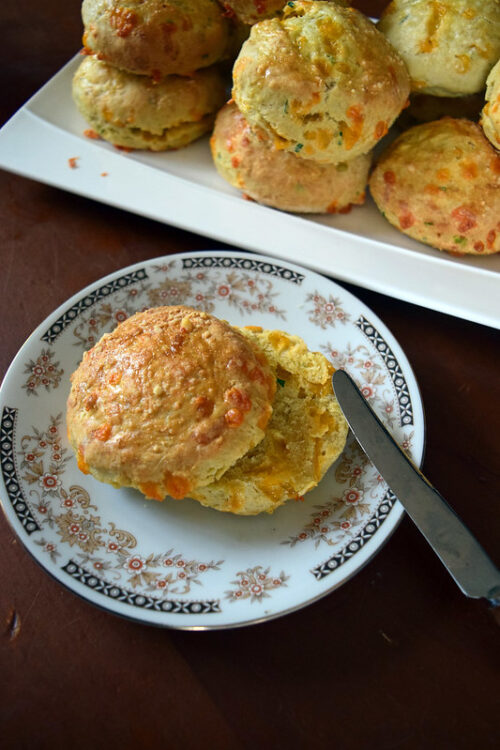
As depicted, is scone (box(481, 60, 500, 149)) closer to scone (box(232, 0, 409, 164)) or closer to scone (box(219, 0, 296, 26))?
scone (box(232, 0, 409, 164))

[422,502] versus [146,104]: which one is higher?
[146,104]

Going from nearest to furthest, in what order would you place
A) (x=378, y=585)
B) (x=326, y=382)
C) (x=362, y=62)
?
(x=378, y=585)
(x=326, y=382)
(x=362, y=62)

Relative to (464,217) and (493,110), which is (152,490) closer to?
(464,217)

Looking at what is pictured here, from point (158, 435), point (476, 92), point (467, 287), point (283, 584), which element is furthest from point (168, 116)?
point (283, 584)

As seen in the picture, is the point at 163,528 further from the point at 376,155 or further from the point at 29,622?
the point at 376,155

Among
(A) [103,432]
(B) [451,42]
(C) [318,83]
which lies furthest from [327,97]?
(A) [103,432]

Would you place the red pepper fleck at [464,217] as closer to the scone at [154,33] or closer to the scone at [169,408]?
the scone at [169,408]

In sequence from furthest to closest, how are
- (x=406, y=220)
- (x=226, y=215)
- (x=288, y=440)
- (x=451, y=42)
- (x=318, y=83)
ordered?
(x=226, y=215), (x=406, y=220), (x=451, y=42), (x=318, y=83), (x=288, y=440)
